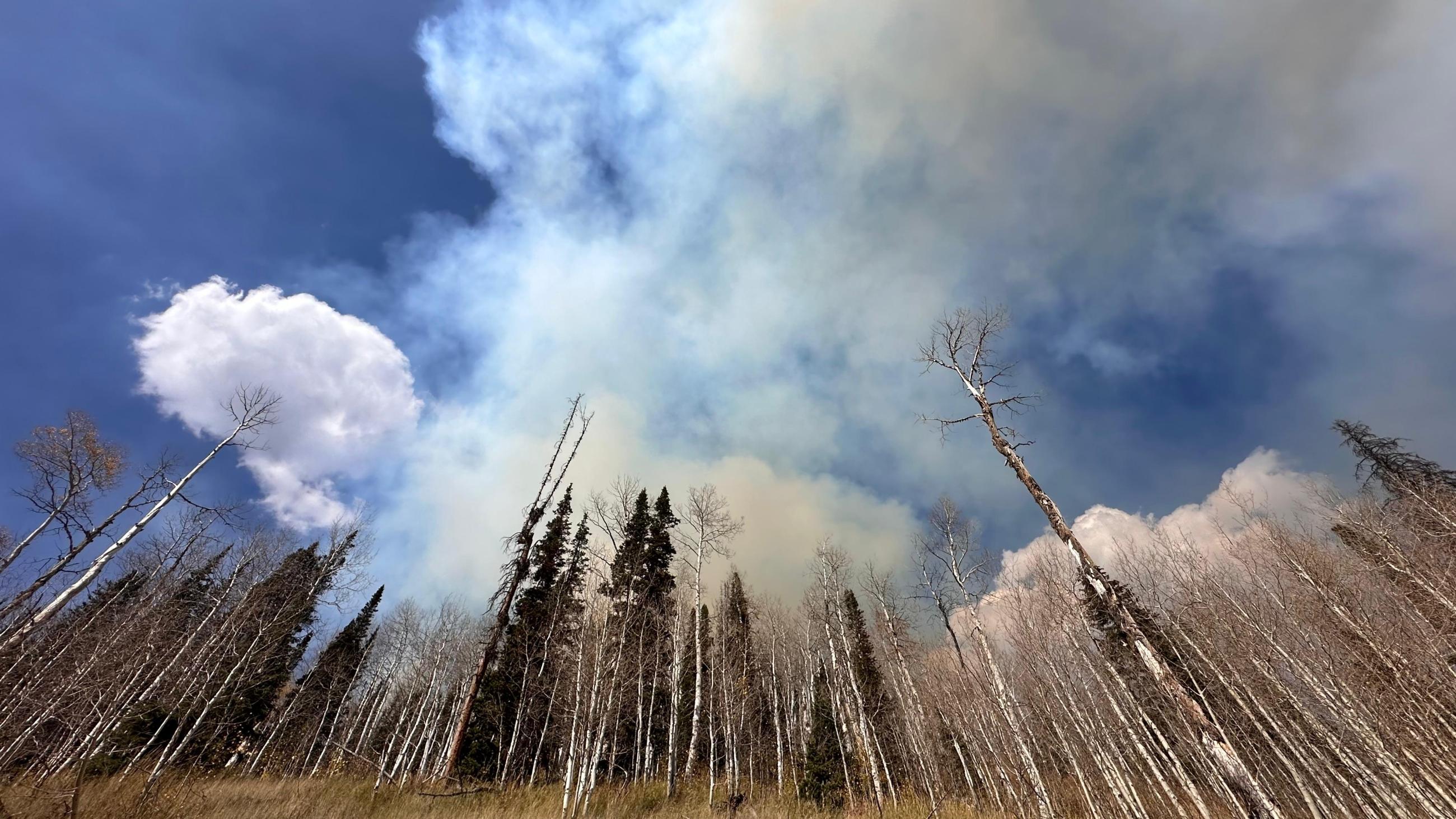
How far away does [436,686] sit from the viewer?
31594 millimetres

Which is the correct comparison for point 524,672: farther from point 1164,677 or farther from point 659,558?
point 1164,677

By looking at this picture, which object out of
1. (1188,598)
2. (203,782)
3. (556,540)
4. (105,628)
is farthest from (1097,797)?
(105,628)

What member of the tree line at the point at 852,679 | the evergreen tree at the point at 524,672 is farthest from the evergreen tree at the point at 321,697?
the evergreen tree at the point at 524,672

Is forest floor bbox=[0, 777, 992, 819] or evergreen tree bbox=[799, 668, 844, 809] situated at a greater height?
evergreen tree bbox=[799, 668, 844, 809]

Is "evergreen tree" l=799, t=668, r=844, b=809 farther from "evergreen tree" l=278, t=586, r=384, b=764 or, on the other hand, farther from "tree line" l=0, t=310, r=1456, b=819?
"evergreen tree" l=278, t=586, r=384, b=764

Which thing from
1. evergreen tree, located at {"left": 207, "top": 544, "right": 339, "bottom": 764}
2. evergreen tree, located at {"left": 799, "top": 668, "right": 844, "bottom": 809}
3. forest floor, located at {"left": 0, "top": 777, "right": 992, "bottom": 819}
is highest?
evergreen tree, located at {"left": 207, "top": 544, "right": 339, "bottom": 764}

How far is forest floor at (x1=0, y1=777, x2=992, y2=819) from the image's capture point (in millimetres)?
9805

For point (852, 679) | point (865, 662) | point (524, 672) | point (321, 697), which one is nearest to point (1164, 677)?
point (852, 679)

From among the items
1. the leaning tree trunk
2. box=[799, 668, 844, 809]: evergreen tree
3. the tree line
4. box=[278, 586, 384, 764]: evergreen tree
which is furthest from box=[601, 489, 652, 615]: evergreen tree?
box=[278, 586, 384, 764]: evergreen tree

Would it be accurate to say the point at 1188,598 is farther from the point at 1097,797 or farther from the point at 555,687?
the point at 555,687

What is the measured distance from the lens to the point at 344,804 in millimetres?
12375

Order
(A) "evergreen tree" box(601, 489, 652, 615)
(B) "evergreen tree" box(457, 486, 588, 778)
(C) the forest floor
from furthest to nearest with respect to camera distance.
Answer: (B) "evergreen tree" box(457, 486, 588, 778), (A) "evergreen tree" box(601, 489, 652, 615), (C) the forest floor

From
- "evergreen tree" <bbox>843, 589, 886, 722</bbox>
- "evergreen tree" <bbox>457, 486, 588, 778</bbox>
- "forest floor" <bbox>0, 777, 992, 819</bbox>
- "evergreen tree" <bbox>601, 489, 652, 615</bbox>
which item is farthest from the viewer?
"evergreen tree" <bbox>843, 589, 886, 722</bbox>

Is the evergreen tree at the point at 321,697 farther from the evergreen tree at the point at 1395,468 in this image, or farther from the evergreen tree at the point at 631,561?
the evergreen tree at the point at 1395,468
